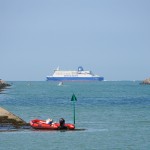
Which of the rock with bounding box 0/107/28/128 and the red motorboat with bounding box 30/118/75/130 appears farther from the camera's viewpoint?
the rock with bounding box 0/107/28/128

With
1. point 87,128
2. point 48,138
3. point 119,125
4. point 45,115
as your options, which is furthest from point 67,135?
point 45,115

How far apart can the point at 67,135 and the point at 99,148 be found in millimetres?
8051

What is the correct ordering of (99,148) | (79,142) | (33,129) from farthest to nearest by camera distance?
(33,129)
(79,142)
(99,148)

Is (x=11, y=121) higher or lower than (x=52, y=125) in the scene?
higher

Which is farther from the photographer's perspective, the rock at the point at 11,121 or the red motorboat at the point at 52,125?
the rock at the point at 11,121

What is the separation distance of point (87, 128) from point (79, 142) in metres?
11.6

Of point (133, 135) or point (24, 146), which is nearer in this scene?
point (24, 146)

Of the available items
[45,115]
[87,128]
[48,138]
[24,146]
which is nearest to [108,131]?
[87,128]

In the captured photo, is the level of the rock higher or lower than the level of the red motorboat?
higher

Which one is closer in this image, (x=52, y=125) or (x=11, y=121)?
(x=52, y=125)

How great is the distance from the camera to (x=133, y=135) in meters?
58.8

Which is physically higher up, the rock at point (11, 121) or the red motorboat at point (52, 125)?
the rock at point (11, 121)

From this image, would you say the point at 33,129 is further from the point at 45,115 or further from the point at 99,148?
the point at 45,115

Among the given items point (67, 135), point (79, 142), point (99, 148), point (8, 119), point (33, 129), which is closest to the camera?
point (99, 148)
